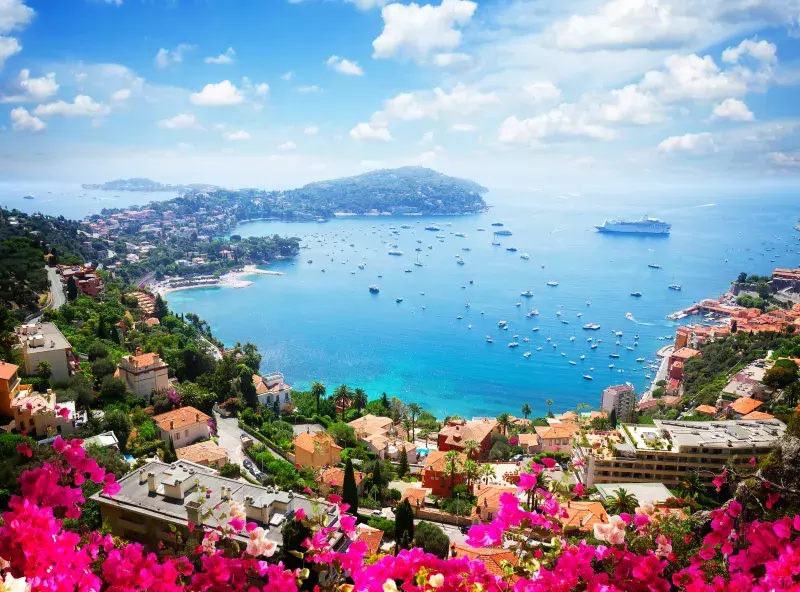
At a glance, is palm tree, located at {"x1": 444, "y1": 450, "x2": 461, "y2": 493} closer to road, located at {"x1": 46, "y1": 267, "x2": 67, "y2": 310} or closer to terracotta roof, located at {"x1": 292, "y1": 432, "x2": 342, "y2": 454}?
terracotta roof, located at {"x1": 292, "y1": 432, "x2": 342, "y2": 454}

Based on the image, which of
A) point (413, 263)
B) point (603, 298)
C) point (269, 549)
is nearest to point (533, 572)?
point (269, 549)

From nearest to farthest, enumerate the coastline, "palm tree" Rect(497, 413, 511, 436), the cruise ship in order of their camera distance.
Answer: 1. "palm tree" Rect(497, 413, 511, 436)
2. the coastline
3. the cruise ship

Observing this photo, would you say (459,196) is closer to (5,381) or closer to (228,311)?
(228,311)

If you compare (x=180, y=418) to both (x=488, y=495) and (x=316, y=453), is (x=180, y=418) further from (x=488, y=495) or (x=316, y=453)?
(x=488, y=495)

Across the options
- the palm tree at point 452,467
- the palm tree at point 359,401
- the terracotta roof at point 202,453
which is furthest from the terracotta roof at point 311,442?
the palm tree at point 359,401

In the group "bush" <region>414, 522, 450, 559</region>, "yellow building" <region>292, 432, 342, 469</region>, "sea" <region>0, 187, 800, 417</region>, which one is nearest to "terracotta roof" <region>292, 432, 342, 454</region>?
"yellow building" <region>292, 432, 342, 469</region>

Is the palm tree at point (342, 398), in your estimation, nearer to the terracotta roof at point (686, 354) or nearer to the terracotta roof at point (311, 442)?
the terracotta roof at point (311, 442)
